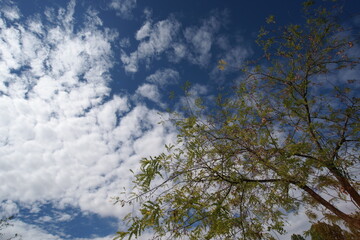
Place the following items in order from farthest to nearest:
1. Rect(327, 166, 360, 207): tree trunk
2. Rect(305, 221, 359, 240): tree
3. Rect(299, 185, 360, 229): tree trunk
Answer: Rect(305, 221, 359, 240): tree < Rect(327, 166, 360, 207): tree trunk < Rect(299, 185, 360, 229): tree trunk

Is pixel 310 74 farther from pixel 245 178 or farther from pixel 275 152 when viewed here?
pixel 245 178

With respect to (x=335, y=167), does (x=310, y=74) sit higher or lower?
higher

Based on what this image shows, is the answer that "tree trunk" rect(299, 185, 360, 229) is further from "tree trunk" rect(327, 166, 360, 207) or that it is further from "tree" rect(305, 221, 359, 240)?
"tree" rect(305, 221, 359, 240)

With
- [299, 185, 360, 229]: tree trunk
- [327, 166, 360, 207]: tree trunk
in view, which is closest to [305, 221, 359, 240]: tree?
[299, 185, 360, 229]: tree trunk

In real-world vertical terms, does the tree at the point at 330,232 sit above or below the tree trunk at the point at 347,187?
below

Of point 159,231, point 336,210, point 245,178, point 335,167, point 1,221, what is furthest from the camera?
point 1,221

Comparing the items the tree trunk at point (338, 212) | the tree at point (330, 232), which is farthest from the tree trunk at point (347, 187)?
the tree at point (330, 232)

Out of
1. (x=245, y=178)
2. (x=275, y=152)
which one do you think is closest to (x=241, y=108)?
(x=275, y=152)

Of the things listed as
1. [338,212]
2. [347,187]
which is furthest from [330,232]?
[347,187]

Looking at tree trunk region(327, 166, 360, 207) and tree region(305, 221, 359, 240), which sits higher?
tree trunk region(327, 166, 360, 207)

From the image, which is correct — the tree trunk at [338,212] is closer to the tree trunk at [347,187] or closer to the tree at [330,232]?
the tree trunk at [347,187]

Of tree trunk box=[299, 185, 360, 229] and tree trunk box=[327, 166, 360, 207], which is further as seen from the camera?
tree trunk box=[327, 166, 360, 207]

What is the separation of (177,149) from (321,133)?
4274mm

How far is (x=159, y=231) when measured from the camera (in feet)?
15.5
